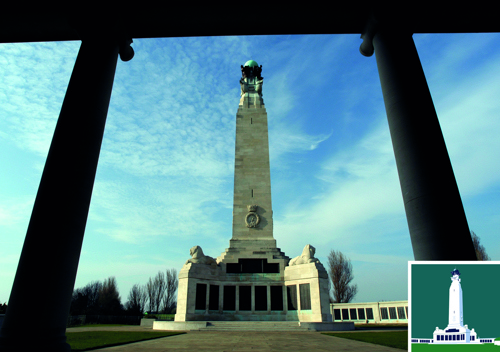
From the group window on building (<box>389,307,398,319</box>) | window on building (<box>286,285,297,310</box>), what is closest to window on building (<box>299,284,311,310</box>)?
window on building (<box>286,285,297,310</box>)

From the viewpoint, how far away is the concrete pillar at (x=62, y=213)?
605 cm

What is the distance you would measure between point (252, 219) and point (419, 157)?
93.2 feet

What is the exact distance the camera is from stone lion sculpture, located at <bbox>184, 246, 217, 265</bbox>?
30144 millimetres

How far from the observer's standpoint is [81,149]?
7559 millimetres

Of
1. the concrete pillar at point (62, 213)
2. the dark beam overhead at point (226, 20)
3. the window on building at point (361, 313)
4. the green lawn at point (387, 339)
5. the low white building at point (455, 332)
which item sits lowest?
the window on building at point (361, 313)

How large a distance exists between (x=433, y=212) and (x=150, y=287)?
101 metres

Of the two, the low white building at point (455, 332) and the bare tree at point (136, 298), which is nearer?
the low white building at point (455, 332)

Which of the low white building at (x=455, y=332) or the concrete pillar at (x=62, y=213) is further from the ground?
the concrete pillar at (x=62, y=213)

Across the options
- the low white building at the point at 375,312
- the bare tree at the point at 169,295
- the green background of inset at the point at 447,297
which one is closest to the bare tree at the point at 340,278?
the low white building at the point at 375,312

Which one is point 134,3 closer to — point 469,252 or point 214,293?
point 469,252

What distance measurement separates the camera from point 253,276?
31031mm

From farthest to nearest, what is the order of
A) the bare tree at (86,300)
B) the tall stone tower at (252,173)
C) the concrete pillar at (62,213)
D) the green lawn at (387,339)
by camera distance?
1. the bare tree at (86,300)
2. the tall stone tower at (252,173)
3. the green lawn at (387,339)
4. the concrete pillar at (62,213)

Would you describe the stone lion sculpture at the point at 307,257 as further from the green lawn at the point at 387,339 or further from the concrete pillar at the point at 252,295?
the green lawn at the point at 387,339

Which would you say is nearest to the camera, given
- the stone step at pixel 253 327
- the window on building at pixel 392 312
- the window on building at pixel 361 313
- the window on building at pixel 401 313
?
the stone step at pixel 253 327
